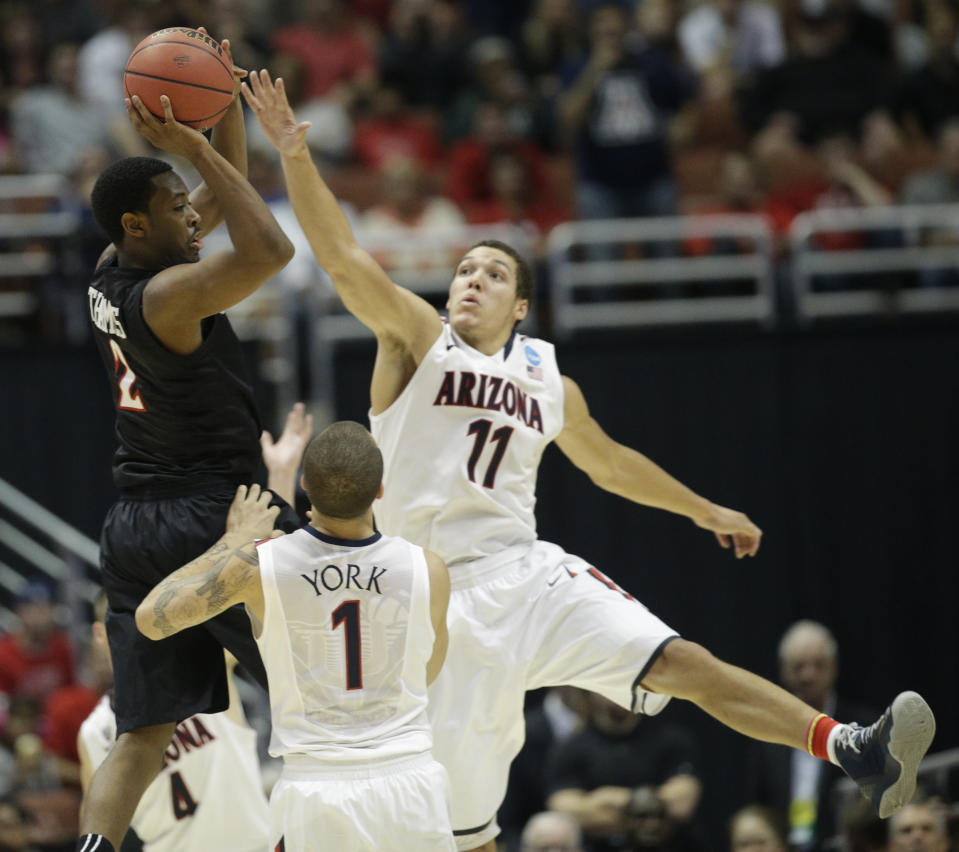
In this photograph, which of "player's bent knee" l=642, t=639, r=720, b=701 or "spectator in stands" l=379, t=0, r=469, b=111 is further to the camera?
"spectator in stands" l=379, t=0, r=469, b=111

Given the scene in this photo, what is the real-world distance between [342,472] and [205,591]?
1.95 ft

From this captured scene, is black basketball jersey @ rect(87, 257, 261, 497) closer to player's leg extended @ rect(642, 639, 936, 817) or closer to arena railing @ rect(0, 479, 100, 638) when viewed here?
player's leg extended @ rect(642, 639, 936, 817)

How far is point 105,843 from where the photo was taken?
5.19 metres

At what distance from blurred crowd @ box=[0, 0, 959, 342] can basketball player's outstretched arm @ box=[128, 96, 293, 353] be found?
6.72 meters

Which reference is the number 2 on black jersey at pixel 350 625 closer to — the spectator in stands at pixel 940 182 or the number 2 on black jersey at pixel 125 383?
the number 2 on black jersey at pixel 125 383

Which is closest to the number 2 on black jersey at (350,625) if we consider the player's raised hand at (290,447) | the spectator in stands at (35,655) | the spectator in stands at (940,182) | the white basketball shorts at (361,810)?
the white basketball shorts at (361,810)

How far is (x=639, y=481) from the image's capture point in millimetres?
6766

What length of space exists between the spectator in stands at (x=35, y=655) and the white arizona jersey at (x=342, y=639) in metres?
6.04

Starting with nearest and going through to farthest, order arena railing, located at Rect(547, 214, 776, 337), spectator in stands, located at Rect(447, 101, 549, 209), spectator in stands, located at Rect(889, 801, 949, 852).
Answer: spectator in stands, located at Rect(889, 801, 949, 852)
arena railing, located at Rect(547, 214, 776, 337)
spectator in stands, located at Rect(447, 101, 549, 209)

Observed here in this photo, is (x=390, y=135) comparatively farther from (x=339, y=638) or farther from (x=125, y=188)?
(x=339, y=638)

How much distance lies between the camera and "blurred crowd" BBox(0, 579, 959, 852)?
27.4 ft

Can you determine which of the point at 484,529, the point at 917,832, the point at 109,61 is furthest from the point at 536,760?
the point at 109,61

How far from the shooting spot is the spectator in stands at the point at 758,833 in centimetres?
833

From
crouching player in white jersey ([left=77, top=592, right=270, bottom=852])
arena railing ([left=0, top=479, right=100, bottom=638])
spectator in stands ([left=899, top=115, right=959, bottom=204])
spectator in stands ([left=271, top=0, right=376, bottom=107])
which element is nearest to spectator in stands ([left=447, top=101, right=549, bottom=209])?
spectator in stands ([left=271, top=0, right=376, bottom=107])
